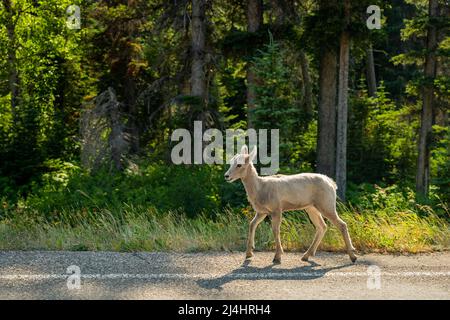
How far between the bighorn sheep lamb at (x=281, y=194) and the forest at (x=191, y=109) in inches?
65.2

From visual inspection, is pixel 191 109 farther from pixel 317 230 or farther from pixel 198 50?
pixel 317 230

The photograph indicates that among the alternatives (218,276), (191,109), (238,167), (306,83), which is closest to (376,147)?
(306,83)

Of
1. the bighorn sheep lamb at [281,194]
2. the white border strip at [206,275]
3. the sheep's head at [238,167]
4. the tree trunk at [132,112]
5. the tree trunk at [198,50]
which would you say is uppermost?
the tree trunk at [198,50]

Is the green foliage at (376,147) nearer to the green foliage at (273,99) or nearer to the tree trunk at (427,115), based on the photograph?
the tree trunk at (427,115)

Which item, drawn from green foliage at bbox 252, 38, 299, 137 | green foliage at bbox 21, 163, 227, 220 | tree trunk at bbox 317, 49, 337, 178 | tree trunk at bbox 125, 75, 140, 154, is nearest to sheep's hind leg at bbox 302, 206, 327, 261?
green foliage at bbox 21, 163, 227, 220

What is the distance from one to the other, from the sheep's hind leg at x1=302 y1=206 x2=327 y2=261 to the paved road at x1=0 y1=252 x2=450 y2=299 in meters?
0.15

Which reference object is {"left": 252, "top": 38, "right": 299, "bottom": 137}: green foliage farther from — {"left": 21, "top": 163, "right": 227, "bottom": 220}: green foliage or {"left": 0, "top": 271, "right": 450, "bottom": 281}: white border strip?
{"left": 0, "top": 271, "right": 450, "bottom": 281}: white border strip

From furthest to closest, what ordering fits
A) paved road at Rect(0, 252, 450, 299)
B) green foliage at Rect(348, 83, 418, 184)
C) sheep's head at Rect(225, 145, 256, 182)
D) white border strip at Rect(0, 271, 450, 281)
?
green foliage at Rect(348, 83, 418, 184)
sheep's head at Rect(225, 145, 256, 182)
white border strip at Rect(0, 271, 450, 281)
paved road at Rect(0, 252, 450, 299)

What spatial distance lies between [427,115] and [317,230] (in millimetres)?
12968

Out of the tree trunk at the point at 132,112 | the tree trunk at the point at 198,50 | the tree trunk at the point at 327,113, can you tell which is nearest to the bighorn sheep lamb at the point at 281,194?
the tree trunk at the point at 327,113

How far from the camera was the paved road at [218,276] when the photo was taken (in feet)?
21.9

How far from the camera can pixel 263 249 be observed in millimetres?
9672

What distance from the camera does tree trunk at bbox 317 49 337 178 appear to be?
1794cm
